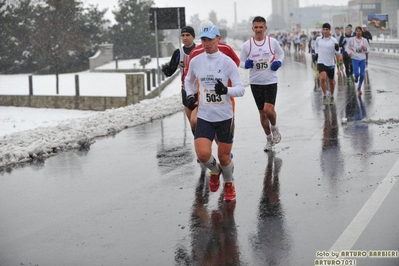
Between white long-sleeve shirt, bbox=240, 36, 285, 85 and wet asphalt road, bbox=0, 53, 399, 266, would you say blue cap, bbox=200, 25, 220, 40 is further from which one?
white long-sleeve shirt, bbox=240, 36, 285, 85

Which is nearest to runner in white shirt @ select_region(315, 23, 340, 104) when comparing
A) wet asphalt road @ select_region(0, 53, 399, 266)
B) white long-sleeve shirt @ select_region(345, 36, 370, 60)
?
white long-sleeve shirt @ select_region(345, 36, 370, 60)

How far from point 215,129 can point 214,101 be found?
0.31 metres

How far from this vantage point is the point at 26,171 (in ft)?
30.4

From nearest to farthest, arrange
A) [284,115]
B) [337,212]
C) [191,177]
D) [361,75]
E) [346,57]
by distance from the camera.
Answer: [337,212]
[191,177]
[284,115]
[361,75]
[346,57]

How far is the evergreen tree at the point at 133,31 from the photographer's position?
55.1 meters

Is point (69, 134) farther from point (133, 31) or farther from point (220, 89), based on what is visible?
point (133, 31)

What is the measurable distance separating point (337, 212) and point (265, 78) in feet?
13.5

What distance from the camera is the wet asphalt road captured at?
545cm

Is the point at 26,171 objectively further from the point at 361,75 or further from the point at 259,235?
the point at 361,75

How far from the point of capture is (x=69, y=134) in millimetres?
11734

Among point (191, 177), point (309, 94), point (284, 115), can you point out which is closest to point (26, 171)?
point (191, 177)

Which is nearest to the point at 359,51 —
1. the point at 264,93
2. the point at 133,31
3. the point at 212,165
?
the point at 264,93

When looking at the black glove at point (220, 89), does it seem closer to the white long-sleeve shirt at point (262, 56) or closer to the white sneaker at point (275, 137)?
the white long-sleeve shirt at point (262, 56)

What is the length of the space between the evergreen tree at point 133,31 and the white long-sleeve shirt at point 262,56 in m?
45.4
